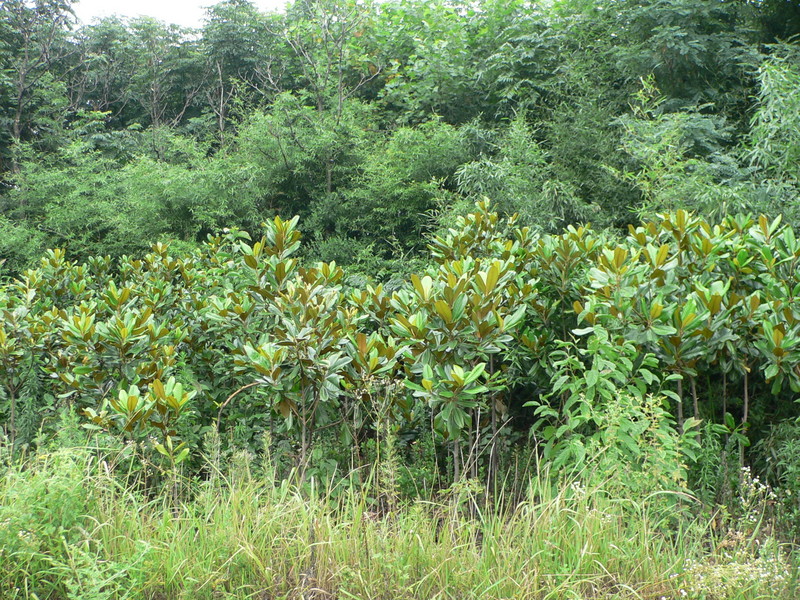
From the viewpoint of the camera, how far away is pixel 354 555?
2.11m

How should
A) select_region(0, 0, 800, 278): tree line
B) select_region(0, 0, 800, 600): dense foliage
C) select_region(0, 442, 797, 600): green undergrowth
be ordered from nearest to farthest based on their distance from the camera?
select_region(0, 442, 797, 600): green undergrowth
select_region(0, 0, 800, 600): dense foliage
select_region(0, 0, 800, 278): tree line

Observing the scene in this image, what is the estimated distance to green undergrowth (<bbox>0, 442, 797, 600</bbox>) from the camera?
1931 mm

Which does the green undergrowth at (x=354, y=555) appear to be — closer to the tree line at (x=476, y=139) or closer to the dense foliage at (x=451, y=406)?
the dense foliage at (x=451, y=406)

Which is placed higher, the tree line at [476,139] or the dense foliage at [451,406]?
the tree line at [476,139]

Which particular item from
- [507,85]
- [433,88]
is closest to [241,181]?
[433,88]

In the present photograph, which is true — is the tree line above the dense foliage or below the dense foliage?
above

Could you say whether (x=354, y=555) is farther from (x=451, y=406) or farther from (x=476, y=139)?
(x=476, y=139)

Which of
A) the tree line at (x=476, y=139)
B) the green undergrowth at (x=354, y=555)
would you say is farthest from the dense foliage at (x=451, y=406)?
the tree line at (x=476, y=139)

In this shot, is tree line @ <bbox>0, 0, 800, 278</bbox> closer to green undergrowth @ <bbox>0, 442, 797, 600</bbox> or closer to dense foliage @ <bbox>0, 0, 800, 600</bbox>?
dense foliage @ <bbox>0, 0, 800, 600</bbox>

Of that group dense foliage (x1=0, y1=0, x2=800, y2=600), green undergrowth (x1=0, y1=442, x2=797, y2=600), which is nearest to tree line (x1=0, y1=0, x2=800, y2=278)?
dense foliage (x1=0, y1=0, x2=800, y2=600)

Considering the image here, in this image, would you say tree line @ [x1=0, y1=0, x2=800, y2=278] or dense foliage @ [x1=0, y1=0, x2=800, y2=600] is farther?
tree line @ [x1=0, y1=0, x2=800, y2=278]

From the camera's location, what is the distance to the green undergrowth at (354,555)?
1.93 metres

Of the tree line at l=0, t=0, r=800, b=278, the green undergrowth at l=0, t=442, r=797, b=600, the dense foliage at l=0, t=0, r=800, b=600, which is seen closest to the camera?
the green undergrowth at l=0, t=442, r=797, b=600

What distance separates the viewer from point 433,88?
34.7 feet
